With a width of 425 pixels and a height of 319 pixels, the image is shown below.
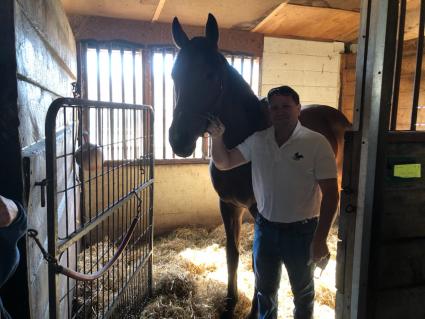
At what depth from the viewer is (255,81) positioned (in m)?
4.35

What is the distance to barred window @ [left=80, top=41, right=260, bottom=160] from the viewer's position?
3654mm

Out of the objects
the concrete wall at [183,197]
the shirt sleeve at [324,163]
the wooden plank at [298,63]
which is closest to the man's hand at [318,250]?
the shirt sleeve at [324,163]

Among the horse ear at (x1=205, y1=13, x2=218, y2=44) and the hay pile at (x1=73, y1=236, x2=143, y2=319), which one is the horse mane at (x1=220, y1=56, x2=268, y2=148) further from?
the hay pile at (x1=73, y1=236, x2=143, y2=319)

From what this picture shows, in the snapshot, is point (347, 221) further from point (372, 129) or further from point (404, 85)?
point (404, 85)

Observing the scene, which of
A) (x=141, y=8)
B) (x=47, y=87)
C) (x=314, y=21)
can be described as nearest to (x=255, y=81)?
(x=314, y=21)

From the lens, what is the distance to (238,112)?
213 centimetres

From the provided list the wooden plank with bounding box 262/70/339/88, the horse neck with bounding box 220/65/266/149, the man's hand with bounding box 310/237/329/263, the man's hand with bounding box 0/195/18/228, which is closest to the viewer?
the man's hand with bounding box 0/195/18/228

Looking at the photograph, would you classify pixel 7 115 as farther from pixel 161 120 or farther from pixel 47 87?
pixel 161 120

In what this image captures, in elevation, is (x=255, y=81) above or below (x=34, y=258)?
above

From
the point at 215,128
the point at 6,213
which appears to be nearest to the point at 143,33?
the point at 215,128

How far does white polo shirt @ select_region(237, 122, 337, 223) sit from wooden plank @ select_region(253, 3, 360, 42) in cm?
236

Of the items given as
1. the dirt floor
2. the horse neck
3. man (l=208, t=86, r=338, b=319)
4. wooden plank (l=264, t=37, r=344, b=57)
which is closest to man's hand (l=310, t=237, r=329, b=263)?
man (l=208, t=86, r=338, b=319)

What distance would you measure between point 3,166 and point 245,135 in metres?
1.48

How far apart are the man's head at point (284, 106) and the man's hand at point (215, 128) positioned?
287 mm
